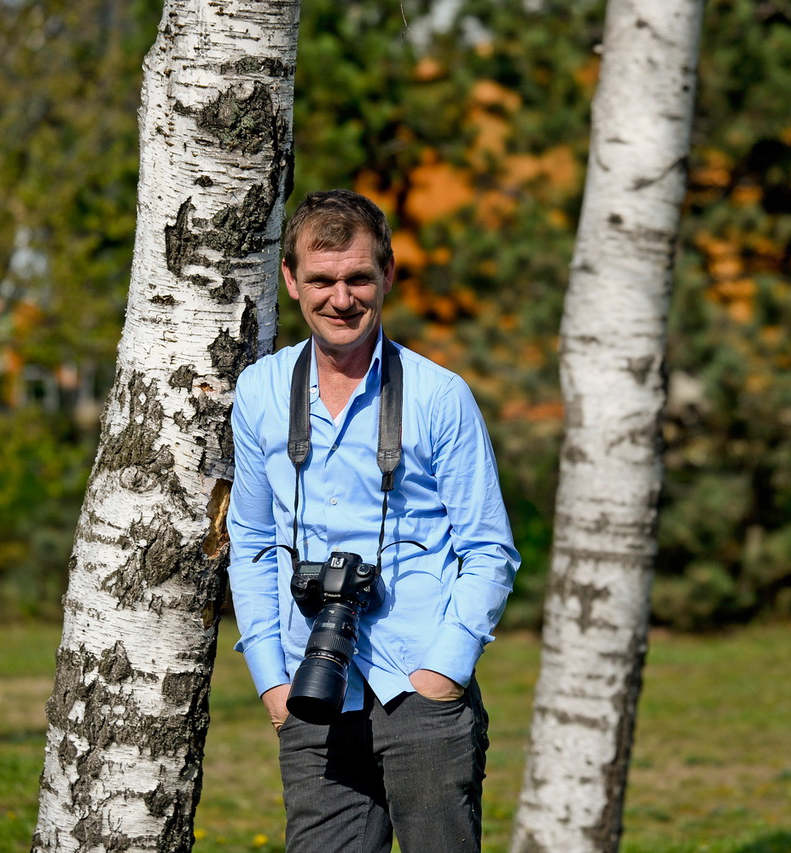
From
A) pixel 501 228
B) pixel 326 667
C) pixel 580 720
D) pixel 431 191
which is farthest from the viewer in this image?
pixel 431 191

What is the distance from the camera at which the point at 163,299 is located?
3.23 meters

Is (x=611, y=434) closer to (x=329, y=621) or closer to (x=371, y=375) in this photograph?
(x=371, y=375)

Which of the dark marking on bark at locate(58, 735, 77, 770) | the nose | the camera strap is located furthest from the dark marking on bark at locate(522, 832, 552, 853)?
the nose

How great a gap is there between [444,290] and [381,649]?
13.8 m

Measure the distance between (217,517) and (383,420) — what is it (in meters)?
0.63

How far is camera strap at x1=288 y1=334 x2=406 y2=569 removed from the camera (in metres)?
2.88

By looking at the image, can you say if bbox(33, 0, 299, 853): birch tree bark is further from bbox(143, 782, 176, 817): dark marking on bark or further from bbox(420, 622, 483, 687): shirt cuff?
bbox(420, 622, 483, 687): shirt cuff

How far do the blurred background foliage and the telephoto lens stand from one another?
11648 mm

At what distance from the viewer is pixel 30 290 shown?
14.8 metres

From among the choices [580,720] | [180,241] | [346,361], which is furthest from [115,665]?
[580,720]

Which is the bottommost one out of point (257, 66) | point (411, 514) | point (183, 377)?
point (411, 514)

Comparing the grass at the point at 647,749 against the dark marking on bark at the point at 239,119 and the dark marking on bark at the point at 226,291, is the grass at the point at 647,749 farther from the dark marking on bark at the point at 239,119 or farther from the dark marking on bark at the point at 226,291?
the dark marking on bark at the point at 239,119

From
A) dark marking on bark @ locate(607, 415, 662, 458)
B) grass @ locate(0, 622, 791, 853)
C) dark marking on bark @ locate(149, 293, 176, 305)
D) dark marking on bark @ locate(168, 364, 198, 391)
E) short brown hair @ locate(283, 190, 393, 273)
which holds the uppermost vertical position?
short brown hair @ locate(283, 190, 393, 273)

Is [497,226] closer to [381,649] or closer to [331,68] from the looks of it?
[331,68]
